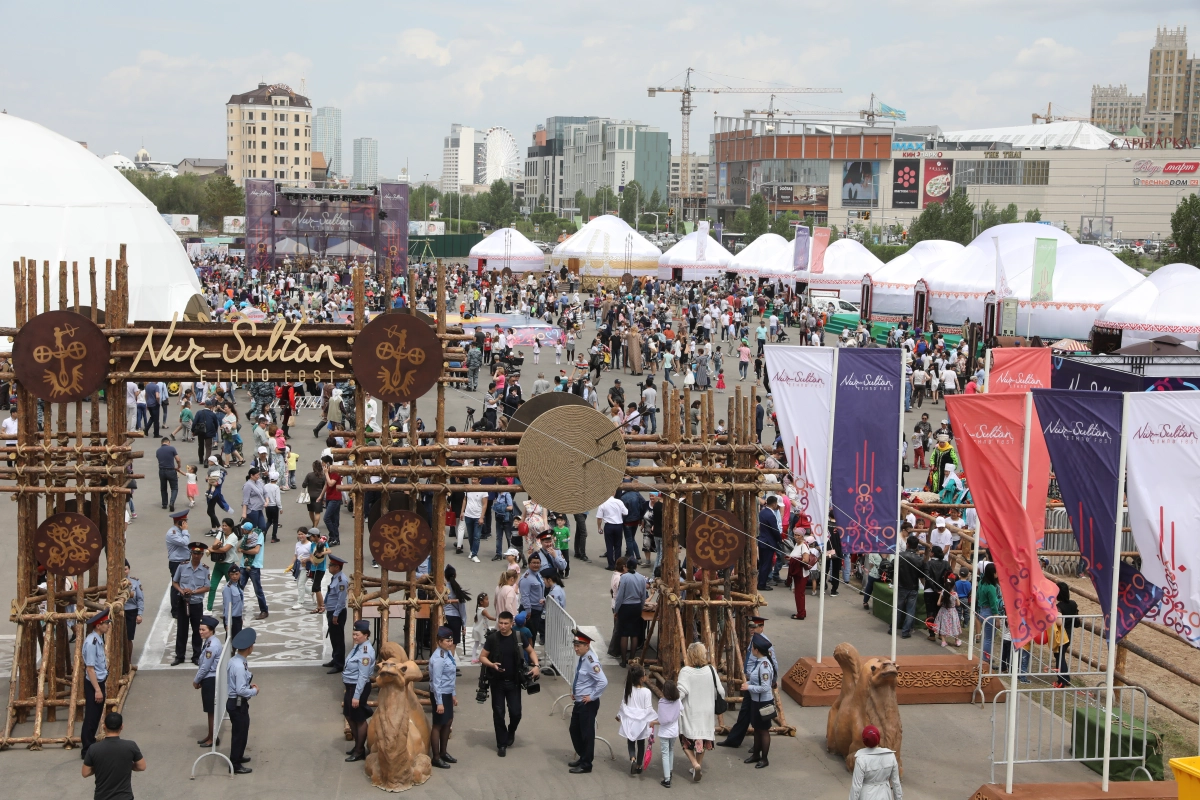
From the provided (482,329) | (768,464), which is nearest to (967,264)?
(482,329)

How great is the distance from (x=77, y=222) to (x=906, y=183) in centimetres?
10349

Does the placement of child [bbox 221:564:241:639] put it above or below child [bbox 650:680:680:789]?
above

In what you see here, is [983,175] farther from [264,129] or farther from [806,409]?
[806,409]

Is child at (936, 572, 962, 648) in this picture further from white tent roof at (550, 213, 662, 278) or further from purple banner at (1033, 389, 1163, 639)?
white tent roof at (550, 213, 662, 278)

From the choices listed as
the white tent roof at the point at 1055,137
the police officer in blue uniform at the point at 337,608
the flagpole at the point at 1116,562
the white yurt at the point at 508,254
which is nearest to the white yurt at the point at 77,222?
the police officer in blue uniform at the point at 337,608

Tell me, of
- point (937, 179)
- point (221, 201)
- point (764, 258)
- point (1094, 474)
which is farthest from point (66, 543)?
point (937, 179)

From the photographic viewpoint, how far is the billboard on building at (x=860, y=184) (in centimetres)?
12638

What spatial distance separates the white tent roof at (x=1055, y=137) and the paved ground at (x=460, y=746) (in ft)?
436

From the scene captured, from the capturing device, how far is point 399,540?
11453mm

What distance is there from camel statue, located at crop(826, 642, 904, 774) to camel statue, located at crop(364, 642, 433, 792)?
12.7 ft

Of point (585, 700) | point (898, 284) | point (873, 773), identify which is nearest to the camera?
point (873, 773)

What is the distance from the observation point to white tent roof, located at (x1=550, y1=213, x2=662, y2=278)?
6050 cm

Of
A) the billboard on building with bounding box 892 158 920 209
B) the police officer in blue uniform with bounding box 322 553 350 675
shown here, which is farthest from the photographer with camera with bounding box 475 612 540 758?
the billboard on building with bounding box 892 158 920 209

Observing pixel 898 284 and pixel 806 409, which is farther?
pixel 898 284
